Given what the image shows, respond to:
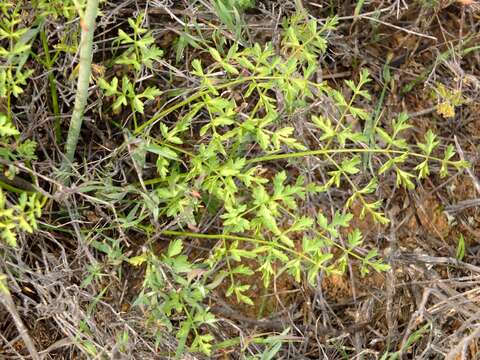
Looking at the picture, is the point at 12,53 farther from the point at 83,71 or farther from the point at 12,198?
the point at 12,198

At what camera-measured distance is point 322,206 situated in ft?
8.84

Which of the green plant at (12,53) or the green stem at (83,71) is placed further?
the green plant at (12,53)

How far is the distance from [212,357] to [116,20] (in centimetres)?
126

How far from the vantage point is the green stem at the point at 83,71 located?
70.0 inches

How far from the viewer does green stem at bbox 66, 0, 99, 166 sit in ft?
5.83

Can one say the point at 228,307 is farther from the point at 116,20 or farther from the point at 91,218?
the point at 116,20

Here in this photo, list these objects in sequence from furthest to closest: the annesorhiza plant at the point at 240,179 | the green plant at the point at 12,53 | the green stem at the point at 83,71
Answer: the annesorhiza plant at the point at 240,179 → the green plant at the point at 12,53 → the green stem at the point at 83,71

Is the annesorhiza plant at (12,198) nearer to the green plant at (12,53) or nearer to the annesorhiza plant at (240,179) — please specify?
the green plant at (12,53)

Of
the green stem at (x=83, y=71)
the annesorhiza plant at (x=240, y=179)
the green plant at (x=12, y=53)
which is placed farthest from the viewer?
the annesorhiza plant at (x=240, y=179)

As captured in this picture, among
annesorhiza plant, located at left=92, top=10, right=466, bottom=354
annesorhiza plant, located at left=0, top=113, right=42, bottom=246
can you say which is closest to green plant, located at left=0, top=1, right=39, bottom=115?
annesorhiza plant, located at left=0, top=113, right=42, bottom=246

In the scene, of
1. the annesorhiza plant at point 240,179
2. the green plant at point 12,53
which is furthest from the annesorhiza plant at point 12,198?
the annesorhiza plant at point 240,179

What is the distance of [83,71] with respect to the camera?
195cm

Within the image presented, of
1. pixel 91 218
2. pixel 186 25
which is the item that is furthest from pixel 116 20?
pixel 91 218

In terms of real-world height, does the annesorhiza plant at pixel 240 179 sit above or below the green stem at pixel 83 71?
below
